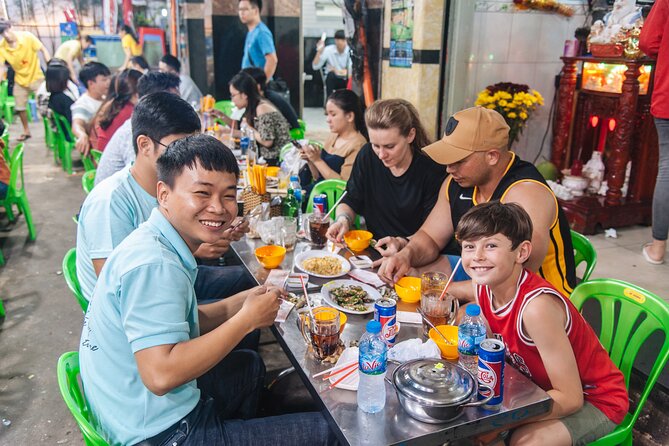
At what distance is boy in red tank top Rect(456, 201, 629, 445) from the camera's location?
171 centimetres

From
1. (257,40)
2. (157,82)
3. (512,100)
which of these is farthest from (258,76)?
(512,100)

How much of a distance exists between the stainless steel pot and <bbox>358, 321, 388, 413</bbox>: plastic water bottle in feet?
0.21

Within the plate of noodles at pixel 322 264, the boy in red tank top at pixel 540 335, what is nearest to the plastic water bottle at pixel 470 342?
the boy in red tank top at pixel 540 335

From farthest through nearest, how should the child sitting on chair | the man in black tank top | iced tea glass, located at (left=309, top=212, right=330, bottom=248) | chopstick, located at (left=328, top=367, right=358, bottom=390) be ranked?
the child sitting on chair
iced tea glass, located at (left=309, top=212, right=330, bottom=248)
the man in black tank top
chopstick, located at (left=328, top=367, right=358, bottom=390)

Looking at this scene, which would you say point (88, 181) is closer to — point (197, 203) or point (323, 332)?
point (197, 203)

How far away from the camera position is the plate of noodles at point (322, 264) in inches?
95.4

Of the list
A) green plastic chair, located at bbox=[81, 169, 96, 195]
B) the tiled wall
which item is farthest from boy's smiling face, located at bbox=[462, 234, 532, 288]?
the tiled wall

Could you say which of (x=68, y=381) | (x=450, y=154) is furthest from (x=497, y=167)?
(x=68, y=381)

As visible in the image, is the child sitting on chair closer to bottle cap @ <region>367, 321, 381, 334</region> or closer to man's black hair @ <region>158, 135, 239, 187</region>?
man's black hair @ <region>158, 135, 239, 187</region>

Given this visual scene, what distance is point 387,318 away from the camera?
1806 mm

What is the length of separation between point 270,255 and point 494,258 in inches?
43.9

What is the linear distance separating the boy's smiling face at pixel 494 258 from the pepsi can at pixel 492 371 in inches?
13.2

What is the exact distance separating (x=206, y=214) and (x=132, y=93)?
4745 millimetres

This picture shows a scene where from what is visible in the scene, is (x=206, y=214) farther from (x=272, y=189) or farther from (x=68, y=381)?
(x=272, y=189)
